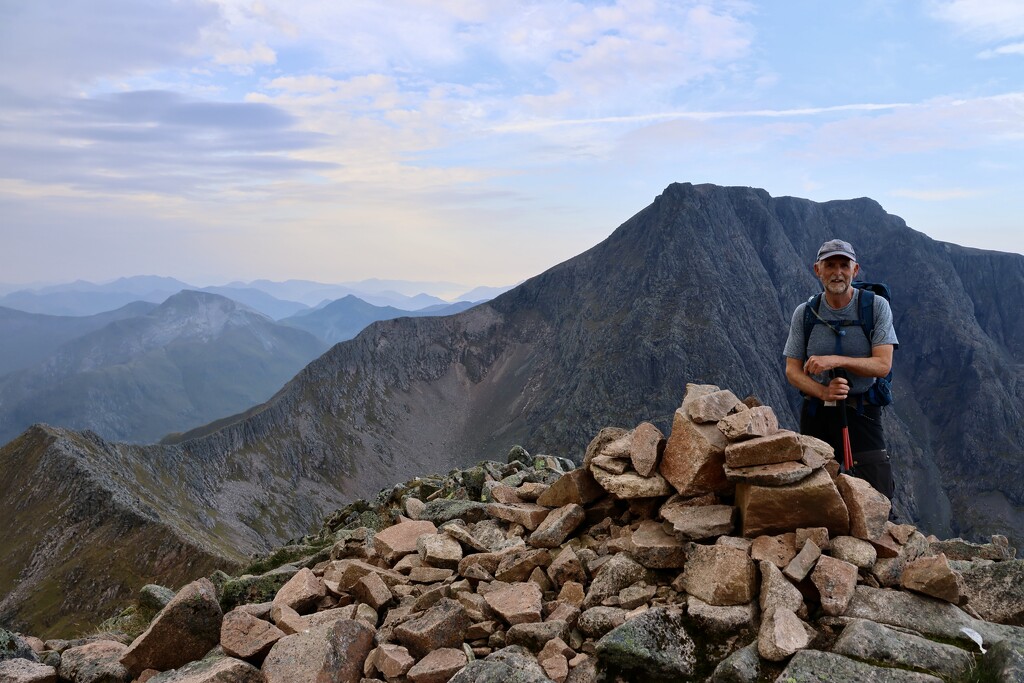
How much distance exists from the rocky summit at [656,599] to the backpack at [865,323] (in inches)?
53.6

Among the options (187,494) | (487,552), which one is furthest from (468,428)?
(487,552)

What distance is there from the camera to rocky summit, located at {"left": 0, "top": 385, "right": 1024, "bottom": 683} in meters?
7.07

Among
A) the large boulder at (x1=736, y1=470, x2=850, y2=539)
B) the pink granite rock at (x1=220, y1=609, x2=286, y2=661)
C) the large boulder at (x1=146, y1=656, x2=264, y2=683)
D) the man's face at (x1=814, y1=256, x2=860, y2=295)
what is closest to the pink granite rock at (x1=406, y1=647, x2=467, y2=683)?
the large boulder at (x1=146, y1=656, x2=264, y2=683)

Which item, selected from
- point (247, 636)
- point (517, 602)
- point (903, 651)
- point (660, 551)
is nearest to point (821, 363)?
point (660, 551)

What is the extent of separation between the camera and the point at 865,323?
31.4 feet

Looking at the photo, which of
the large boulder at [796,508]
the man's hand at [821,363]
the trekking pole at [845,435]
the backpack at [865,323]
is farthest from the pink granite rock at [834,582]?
the backpack at [865,323]

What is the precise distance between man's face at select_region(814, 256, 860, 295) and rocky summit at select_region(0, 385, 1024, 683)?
7.73ft

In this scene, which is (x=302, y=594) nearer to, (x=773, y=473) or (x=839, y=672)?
(x=773, y=473)

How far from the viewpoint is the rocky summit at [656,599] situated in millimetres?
7070

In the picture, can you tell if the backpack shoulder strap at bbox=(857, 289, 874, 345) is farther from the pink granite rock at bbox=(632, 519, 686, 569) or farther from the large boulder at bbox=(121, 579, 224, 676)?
the large boulder at bbox=(121, 579, 224, 676)

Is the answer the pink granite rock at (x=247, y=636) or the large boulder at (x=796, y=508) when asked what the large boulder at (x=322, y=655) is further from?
the large boulder at (x=796, y=508)

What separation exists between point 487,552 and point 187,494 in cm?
11738

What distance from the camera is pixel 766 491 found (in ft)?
28.0

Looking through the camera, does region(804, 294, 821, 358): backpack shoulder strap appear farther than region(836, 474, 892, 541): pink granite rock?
Yes
